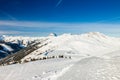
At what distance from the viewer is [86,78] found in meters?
20.8

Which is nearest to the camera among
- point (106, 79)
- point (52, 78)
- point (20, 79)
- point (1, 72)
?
point (106, 79)

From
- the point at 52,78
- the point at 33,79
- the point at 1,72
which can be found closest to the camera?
the point at 52,78

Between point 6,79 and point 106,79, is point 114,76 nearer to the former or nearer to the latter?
point 106,79

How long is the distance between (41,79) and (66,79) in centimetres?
398

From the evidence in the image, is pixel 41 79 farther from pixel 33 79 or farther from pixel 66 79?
pixel 66 79

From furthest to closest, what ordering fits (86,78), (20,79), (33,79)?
1. (20,79)
2. (33,79)
3. (86,78)

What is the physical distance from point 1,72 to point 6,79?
499cm

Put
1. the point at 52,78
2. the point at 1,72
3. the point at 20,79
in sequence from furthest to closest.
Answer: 1. the point at 1,72
2. the point at 20,79
3. the point at 52,78

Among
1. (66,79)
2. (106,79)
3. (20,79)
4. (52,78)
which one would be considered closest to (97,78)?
(106,79)

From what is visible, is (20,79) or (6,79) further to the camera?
(6,79)

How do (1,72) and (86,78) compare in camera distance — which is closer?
(86,78)

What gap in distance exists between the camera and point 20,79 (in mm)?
27250

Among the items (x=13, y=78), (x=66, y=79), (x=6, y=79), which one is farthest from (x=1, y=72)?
(x=66, y=79)

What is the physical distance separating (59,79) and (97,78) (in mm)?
4282
